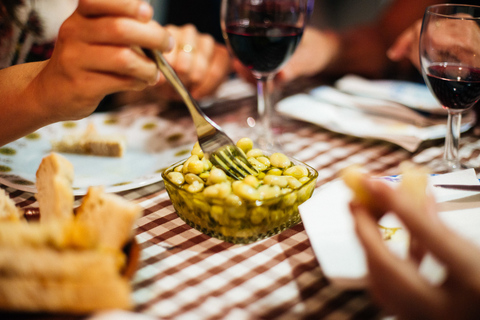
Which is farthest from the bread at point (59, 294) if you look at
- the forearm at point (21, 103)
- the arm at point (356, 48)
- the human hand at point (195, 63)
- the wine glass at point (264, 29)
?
the arm at point (356, 48)

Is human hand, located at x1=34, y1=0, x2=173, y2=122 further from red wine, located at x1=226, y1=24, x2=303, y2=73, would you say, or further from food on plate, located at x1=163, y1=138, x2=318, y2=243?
red wine, located at x1=226, y1=24, x2=303, y2=73

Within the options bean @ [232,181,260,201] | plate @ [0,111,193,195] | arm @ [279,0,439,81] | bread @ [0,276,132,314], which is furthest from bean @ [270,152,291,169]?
arm @ [279,0,439,81]

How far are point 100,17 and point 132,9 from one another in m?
0.06

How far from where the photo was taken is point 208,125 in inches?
25.1

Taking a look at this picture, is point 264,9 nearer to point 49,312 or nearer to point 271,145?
point 271,145

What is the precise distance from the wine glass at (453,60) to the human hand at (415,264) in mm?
451

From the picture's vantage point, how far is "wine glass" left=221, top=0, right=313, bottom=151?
36.2 inches

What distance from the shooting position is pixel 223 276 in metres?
0.53

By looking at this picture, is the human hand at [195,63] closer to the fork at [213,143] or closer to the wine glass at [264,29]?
the wine glass at [264,29]

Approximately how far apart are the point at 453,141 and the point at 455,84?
0.45 feet

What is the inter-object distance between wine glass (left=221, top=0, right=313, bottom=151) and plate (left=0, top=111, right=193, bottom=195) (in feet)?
0.75

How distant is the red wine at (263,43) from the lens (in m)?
0.91

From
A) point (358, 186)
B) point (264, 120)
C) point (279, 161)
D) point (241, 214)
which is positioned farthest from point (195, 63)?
point (358, 186)

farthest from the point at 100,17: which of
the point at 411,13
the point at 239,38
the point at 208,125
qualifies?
the point at 411,13
